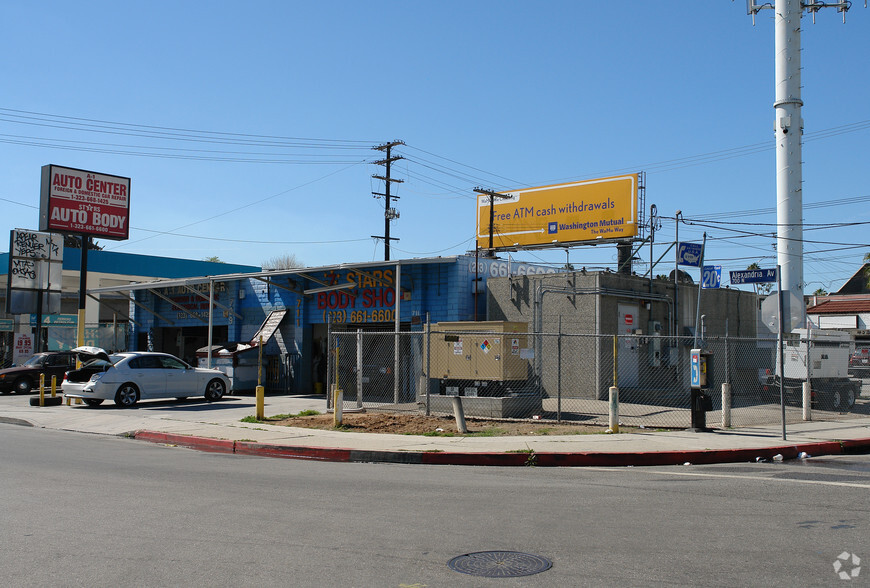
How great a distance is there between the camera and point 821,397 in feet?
67.3

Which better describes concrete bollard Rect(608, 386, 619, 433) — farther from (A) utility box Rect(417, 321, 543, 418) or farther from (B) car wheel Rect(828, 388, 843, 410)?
(B) car wheel Rect(828, 388, 843, 410)

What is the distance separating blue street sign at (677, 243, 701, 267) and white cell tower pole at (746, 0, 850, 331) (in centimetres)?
971

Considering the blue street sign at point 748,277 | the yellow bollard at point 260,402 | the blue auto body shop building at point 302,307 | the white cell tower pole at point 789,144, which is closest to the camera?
the blue street sign at point 748,277

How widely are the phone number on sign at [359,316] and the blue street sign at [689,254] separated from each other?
9.12m

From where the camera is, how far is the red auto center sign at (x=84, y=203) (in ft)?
93.0

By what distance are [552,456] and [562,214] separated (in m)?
18.4

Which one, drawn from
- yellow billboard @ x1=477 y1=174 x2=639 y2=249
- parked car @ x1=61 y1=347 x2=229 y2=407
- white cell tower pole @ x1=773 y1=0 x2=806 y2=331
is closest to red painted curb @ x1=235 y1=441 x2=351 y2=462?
parked car @ x1=61 y1=347 x2=229 y2=407

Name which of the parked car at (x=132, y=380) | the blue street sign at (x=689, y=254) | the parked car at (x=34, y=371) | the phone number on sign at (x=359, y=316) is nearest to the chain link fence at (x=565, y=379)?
the phone number on sign at (x=359, y=316)

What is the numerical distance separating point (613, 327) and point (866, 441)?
875 centimetres

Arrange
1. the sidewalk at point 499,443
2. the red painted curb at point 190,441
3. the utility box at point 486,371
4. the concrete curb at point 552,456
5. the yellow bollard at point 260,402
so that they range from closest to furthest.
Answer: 1. the concrete curb at point 552,456
2. the sidewalk at point 499,443
3. the red painted curb at point 190,441
4. the yellow bollard at point 260,402
5. the utility box at point 486,371

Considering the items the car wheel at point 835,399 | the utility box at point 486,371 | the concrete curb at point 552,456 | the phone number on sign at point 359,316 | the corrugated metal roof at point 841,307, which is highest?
the corrugated metal roof at point 841,307

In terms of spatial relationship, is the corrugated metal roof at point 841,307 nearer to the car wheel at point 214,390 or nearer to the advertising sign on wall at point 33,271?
the car wheel at point 214,390

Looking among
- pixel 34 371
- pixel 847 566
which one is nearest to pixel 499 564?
pixel 847 566

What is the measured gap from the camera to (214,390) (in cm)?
2361
